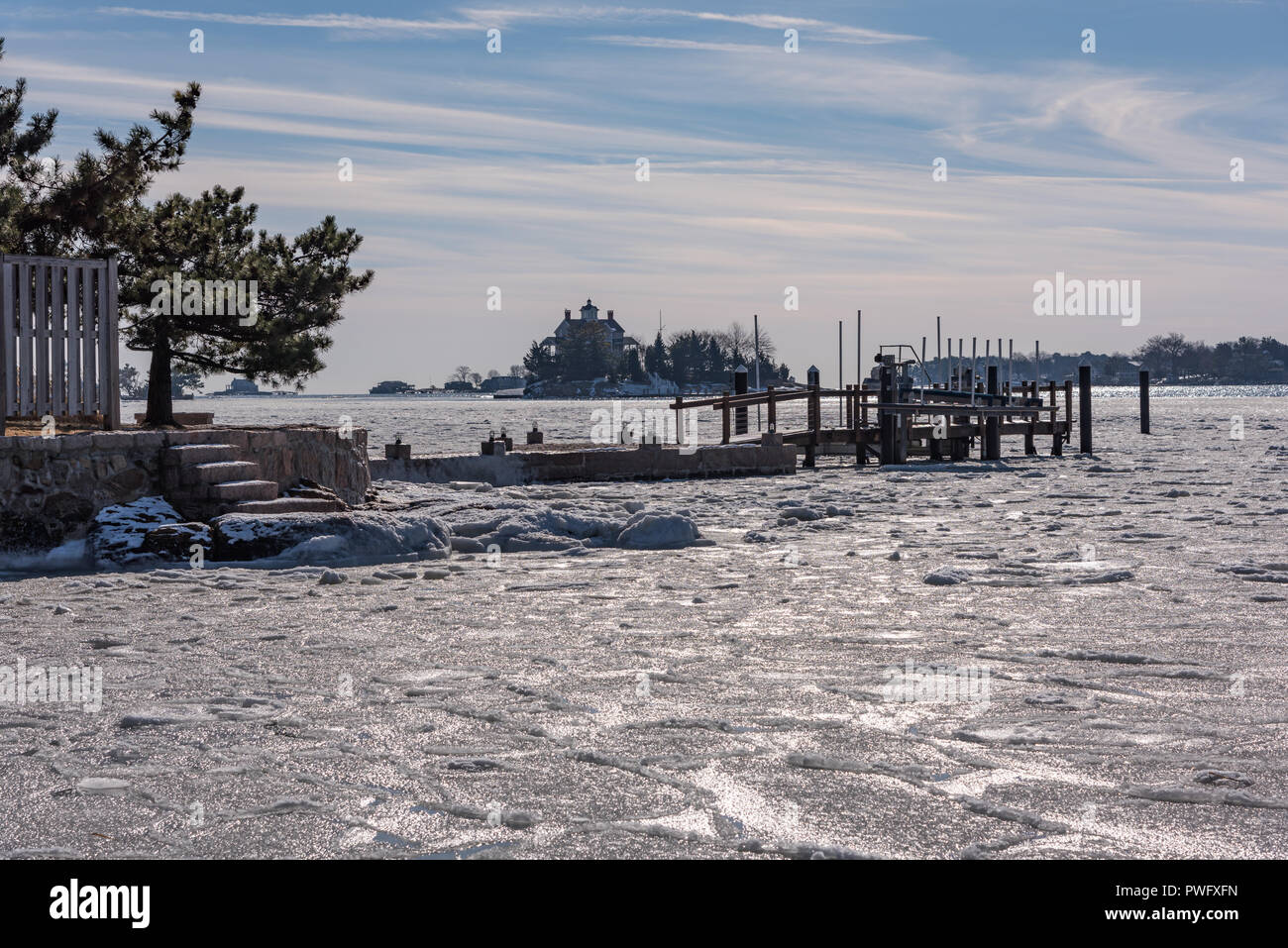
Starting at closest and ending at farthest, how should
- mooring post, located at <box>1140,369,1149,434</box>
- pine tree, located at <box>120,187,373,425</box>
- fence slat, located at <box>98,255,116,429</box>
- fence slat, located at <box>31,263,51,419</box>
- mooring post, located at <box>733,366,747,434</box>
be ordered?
fence slat, located at <box>31,263,51,419</box> < fence slat, located at <box>98,255,116,429</box> < pine tree, located at <box>120,187,373,425</box> < mooring post, located at <box>733,366,747,434</box> < mooring post, located at <box>1140,369,1149,434</box>

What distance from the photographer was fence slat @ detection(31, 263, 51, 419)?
12125 millimetres

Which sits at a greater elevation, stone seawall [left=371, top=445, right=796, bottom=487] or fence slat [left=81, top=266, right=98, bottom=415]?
fence slat [left=81, top=266, right=98, bottom=415]

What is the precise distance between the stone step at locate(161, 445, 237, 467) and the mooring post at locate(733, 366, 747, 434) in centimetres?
1945

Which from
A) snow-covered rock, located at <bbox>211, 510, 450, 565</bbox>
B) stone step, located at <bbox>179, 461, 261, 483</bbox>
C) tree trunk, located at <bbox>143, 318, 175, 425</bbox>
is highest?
tree trunk, located at <bbox>143, 318, 175, 425</bbox>

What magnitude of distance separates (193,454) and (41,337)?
73.5 inches

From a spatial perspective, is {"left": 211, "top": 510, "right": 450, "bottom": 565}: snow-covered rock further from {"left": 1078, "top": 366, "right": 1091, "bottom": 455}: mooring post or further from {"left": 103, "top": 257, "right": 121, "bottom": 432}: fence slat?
{"left": 1078, "top": 366, "right": 1091, "bottom": 455}: mooring post

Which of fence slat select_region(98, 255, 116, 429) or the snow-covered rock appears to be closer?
the snow-covered rock

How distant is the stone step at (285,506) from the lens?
41.7ft

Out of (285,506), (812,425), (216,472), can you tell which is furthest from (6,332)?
(812,425)

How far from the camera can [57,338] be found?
486 inches

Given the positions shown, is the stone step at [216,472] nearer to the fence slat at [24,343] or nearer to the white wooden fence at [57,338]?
the white wooden fence at [57,338]

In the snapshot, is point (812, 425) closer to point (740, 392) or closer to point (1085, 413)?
point (740, 392)

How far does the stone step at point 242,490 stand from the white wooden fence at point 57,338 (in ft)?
4.73

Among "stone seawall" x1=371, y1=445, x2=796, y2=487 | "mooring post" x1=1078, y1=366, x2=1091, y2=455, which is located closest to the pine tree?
"stone seawall" x1=371, y1=445, x2=796, y2=487
